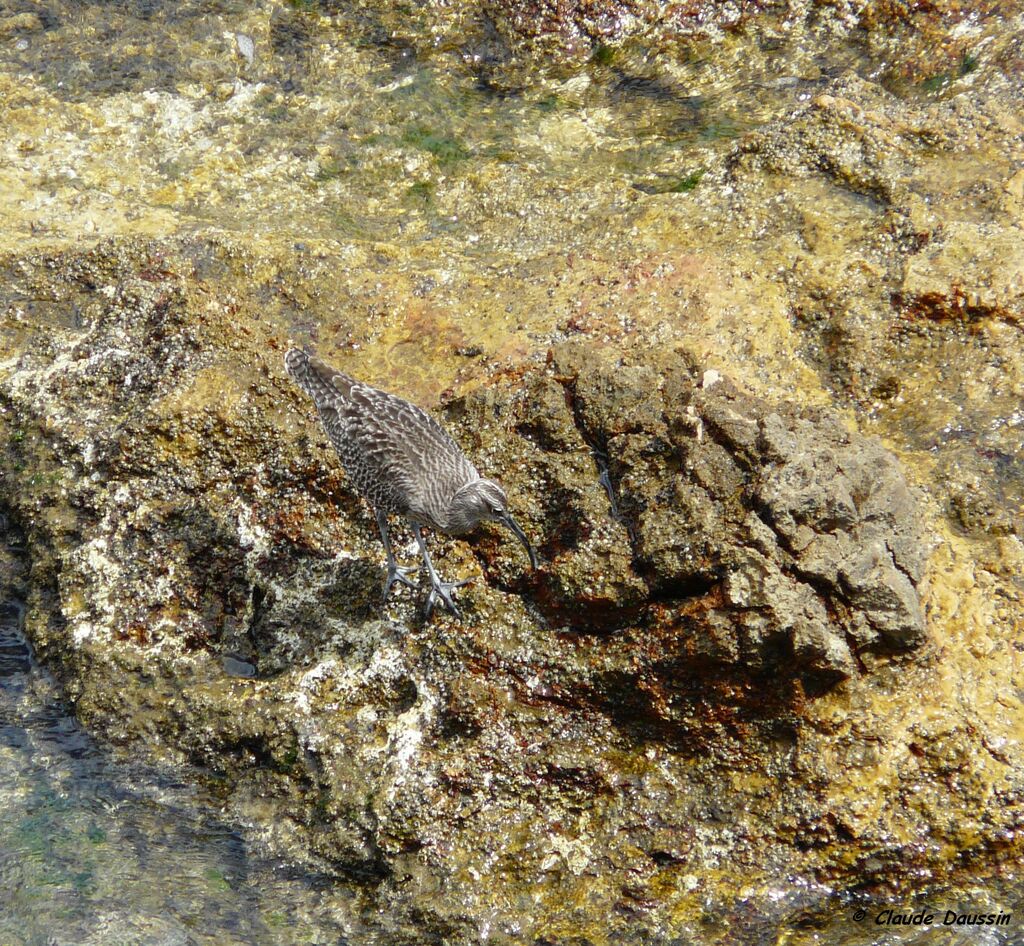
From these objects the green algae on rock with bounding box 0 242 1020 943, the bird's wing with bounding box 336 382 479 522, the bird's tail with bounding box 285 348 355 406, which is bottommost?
the green algae on rock with bounding box 0 242 1020 943

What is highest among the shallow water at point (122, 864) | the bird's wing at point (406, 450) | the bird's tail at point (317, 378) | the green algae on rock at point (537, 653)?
the bird's tail at point (317, 378)

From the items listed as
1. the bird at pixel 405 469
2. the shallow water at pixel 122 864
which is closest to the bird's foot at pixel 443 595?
the bird at pixel 405 469

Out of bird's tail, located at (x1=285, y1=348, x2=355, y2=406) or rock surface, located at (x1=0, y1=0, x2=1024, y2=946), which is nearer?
rock surface, located at (x1=0, y1=0, x2=1024, y2=946)

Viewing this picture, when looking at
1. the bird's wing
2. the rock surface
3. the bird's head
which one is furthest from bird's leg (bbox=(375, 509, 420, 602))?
the bird's head

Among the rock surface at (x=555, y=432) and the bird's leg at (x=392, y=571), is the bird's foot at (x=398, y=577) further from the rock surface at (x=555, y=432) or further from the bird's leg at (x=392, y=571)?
the rock surface at (x=555, y=432)

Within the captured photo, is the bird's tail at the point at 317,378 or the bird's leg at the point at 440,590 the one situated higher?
the bird's tail at the point at 317,378

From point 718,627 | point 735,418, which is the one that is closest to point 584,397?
point 735,418

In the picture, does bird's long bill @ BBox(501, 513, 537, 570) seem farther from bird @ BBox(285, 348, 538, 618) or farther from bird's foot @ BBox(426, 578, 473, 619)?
bird's foot @ BBox(426, 578, 473, 619)

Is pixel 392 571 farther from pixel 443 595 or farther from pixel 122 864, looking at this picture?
pixel 122 864
